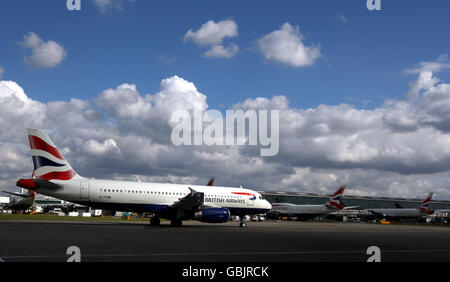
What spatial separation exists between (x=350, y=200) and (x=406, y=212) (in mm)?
46910

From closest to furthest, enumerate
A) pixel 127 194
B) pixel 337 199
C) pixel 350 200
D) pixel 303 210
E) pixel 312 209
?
pixel 127 194
pixel 337 199
pixel 312 209
pixel 303 210
pixel 350 200

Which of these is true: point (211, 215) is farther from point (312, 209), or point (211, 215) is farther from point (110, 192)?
point (312, 209)

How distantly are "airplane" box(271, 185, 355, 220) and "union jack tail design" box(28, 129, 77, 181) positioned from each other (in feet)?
164

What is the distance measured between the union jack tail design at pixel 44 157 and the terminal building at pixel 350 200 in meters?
87.8

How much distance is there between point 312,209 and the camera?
74.8 m

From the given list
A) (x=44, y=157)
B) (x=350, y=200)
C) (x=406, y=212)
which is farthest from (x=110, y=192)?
(x=350, y=200)

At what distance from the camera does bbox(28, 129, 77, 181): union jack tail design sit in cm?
3156

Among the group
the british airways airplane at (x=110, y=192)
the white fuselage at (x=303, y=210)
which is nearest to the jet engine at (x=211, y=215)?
the british airways airplane at (x=110, y=192)

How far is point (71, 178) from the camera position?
32531 millimetres

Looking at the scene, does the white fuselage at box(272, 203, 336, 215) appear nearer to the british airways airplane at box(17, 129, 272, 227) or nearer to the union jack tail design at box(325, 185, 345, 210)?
the union jack tail design at box(325, 185, 345, 210)

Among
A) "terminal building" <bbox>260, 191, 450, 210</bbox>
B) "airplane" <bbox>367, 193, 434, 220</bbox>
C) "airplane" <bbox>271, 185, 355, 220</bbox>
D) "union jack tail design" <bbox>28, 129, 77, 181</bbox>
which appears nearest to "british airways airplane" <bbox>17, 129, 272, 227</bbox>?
"union jack tail design" <bbox>28, 129, 77, 181</bbox>
